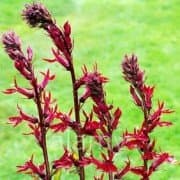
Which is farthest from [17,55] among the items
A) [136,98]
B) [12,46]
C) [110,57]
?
[110,57]

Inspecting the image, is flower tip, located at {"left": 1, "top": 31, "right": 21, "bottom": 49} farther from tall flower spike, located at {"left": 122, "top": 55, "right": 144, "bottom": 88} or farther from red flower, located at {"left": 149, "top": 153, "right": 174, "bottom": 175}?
red flower, located at {"left": 149, "top": 153, "right": 174, "bottom": 175}

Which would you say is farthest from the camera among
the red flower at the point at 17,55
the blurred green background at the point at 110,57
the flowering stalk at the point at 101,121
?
the blurred green background at the point at 110,57

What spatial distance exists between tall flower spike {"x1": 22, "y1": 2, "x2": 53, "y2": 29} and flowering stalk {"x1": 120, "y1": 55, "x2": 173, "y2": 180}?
19 cm

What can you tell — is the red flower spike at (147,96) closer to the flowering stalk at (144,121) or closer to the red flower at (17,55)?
the flowering stalk at (144,121)

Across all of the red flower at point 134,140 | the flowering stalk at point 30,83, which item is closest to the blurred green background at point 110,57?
the flowering stalk at point 30,83

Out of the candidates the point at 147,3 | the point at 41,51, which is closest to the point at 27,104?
the point at 41,51

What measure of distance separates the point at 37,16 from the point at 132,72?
0.24 m

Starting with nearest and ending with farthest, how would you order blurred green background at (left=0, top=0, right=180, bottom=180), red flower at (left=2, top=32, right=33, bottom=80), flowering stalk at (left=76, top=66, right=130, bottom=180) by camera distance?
flowering stalk at (left=76, top=66, right=130, bottom=180) → red flower at (left=2, top=32, right=33, bottom=80) → blurred green background at (left=0, top=0, right=180, bottom=180)

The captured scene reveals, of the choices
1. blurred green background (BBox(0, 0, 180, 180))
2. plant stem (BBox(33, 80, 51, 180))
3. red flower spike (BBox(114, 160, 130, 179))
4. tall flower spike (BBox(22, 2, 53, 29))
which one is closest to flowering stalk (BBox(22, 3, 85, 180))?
tall flower spike (BBox(22, 2, 53, 29))

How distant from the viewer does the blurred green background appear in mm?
3990

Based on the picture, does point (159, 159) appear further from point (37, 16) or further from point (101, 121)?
point (37, 16)

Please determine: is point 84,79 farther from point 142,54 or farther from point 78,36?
point 78,36

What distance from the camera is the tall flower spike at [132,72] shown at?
1320 mm

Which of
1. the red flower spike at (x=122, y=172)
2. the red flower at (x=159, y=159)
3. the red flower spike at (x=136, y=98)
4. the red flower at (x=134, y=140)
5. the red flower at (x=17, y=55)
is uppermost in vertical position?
the red flower at (x=17, y=55)
